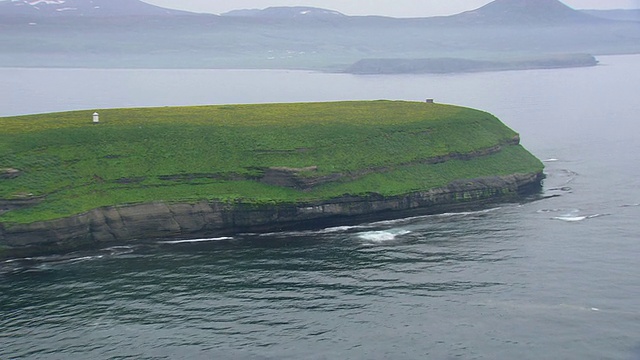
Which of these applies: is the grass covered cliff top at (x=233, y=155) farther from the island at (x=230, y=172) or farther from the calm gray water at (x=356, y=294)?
the calm gray water at (x=356, y=294)

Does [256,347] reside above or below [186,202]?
below

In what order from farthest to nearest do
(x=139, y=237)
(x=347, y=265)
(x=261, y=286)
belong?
(x=139, y=237) → (x=347, y=265) → (x=261, y=286)

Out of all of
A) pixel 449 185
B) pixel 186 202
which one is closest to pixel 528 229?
pixel 449 185

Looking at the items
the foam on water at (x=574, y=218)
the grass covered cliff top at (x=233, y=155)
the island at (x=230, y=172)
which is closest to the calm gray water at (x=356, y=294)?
the foam on water at (x=574, y=218)

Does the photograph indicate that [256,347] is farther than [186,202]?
No

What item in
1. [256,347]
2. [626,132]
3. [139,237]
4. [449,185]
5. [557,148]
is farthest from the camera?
[626,132]

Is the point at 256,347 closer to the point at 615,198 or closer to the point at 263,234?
the point at 263,234

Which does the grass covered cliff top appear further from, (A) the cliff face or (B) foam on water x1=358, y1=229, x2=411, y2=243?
(B) foam on water x1=358, y1=229, x2=411, y2=243

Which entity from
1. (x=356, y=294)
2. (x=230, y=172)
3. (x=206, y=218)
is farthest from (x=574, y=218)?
(x=206, y=218)
